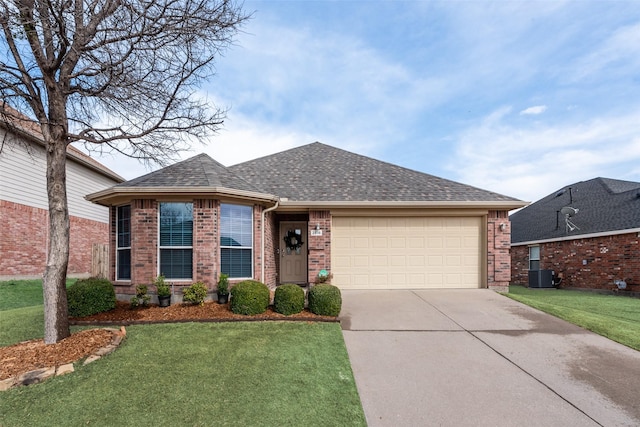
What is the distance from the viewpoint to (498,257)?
9.66 metres

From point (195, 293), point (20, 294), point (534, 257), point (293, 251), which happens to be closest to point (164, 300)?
point (195, 293)

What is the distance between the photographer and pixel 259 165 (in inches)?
474

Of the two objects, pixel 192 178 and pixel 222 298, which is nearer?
pixel 222 298


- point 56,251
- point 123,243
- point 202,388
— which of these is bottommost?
point 202,388

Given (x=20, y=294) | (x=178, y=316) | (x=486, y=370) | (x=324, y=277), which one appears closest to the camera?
(x=486, y=370)

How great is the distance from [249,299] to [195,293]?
136 centimetres

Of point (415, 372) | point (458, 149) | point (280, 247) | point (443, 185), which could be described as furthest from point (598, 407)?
point (458, 149)

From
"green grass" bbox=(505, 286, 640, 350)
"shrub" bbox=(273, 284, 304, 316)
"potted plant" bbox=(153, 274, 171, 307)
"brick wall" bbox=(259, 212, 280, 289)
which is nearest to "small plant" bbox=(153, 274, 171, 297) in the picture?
"potted plant" bbox=(153, 274, 171, 307)

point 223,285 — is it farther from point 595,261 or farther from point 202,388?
point 595,261

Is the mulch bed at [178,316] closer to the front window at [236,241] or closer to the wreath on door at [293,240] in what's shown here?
the front window at [236,241]

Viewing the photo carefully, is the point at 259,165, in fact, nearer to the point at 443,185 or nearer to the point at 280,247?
the point at 280,247

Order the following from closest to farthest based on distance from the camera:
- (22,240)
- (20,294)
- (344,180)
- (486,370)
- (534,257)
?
(486,370) < (20,294) < (344,180) < (22,240) < (534,257)

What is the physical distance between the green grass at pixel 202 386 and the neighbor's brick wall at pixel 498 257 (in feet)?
20.6

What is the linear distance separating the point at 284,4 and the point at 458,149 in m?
10.7
